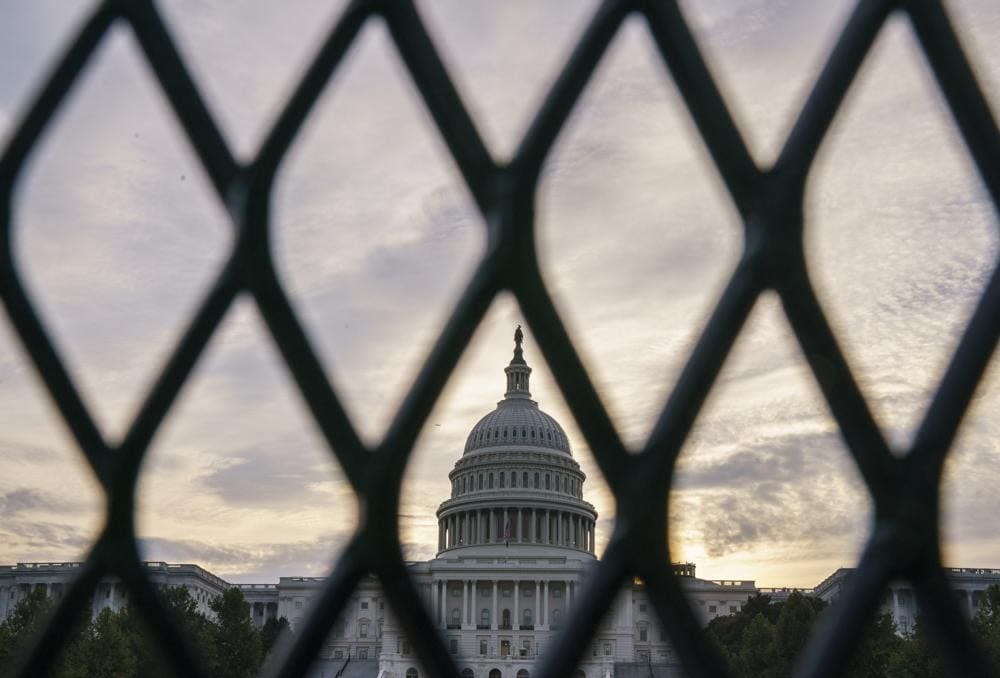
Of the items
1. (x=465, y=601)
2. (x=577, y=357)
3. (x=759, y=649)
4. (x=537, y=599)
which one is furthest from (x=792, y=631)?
(x=465, y=601)

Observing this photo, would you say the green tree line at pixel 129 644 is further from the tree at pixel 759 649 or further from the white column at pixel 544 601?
the white column at pixel 544 601

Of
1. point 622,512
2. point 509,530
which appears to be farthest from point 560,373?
point 509,530

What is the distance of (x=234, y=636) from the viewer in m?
40.7

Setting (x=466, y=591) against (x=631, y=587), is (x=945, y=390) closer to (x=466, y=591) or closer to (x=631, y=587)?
(x=631, y=587)

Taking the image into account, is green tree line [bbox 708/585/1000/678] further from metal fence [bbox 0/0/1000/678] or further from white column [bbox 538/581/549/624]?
white column [bbox 538/581/549/624]

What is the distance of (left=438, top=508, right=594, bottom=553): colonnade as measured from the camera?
123812mm

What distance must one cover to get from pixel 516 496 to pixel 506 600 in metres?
12.5

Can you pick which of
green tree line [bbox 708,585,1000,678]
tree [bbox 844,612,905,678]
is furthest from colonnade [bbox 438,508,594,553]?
tree [bbox 844,612,905,678]

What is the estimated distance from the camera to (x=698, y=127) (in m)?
2.21

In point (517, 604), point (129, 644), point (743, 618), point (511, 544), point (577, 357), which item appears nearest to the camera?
point (577, 357)

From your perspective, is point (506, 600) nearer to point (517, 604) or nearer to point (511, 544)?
point (517, 604)

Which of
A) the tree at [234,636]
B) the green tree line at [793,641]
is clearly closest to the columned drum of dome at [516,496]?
the green tree line at [793,641]

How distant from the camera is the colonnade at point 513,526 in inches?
4875

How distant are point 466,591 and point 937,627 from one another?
116 metres
